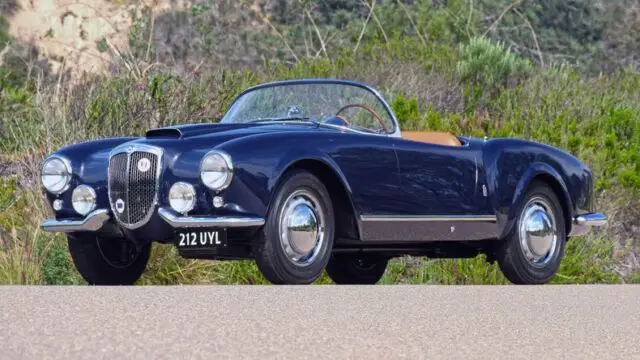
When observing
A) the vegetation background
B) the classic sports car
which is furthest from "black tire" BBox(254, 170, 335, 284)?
the vegetation background

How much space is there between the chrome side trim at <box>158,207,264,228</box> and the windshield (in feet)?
5.32

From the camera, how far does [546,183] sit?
10852mm

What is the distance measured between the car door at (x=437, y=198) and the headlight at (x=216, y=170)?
1.20 metres

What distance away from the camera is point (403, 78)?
63.2 ft

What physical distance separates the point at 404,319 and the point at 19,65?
1012 inches

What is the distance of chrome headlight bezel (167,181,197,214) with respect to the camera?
8.48 m

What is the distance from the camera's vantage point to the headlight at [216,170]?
330 inches

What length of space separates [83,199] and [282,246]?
1.37 meters

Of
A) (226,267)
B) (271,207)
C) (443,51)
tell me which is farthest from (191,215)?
(443,51)

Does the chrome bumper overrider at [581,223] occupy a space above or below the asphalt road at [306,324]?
below

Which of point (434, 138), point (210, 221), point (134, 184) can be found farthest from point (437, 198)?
point (134, 184)

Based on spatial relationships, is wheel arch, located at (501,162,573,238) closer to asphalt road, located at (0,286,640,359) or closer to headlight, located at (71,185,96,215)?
asphalt road, located at (0,286,640,359)

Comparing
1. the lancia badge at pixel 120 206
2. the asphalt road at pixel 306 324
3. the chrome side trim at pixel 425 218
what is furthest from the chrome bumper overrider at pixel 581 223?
the lancia badge at pixel 120 206

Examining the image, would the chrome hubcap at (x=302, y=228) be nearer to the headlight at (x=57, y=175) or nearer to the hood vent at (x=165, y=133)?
the hood vent at (x=165, y=133)
